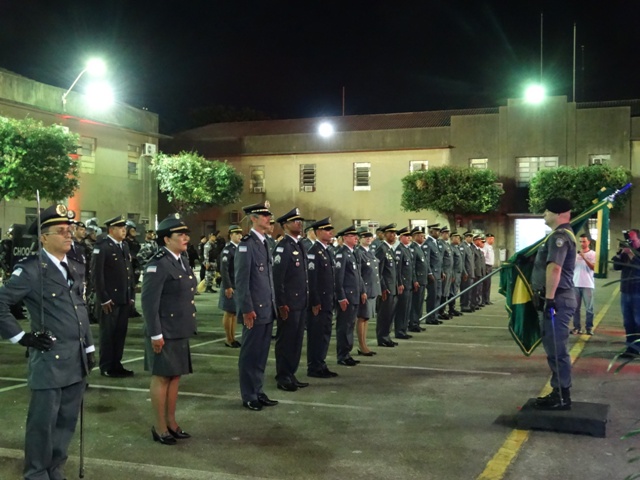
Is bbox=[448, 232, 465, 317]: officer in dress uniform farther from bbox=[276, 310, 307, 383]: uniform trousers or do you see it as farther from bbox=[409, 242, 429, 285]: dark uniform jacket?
bbox=[276, 310, 307, 383]: uniform trousers

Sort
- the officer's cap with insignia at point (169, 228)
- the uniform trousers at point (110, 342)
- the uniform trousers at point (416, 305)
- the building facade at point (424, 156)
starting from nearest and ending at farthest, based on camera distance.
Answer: the officer's cap with insignia at point (169, 228) < the uniform trousers at point (110, 342) < the uniform trousers at point (416, 305) < the building facade at point (424, 156)

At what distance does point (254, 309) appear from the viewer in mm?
7301

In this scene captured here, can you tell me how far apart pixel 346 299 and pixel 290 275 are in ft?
5.72

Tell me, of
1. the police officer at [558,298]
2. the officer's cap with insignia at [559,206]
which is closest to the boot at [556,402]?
the police officer at [558,298]

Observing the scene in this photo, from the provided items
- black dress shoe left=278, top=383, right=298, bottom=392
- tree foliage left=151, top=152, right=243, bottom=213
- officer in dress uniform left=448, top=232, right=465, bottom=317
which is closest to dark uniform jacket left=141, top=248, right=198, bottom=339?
black dress shoe left=278, top=383, right=298, bottom=392

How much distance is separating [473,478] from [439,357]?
545 centimetres

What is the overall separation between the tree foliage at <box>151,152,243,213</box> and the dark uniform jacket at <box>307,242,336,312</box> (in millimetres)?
27241

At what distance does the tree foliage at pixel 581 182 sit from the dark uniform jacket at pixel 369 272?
24.2 metres

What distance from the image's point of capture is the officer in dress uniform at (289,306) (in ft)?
26.8

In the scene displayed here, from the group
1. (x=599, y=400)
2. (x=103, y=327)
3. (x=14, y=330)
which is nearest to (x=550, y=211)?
(x=599, y=400)

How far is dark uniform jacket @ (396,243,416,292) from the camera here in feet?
40.4

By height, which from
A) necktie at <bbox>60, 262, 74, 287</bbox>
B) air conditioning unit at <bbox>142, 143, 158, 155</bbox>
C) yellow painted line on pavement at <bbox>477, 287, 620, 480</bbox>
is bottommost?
Result: yellow painted line on pavement at <bbox>477, 287, 620, 480</bbox>

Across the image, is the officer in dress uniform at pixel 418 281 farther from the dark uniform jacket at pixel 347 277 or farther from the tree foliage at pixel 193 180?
the tree foliage at pixel 193 180

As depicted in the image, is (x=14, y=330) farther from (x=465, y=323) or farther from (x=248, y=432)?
(x=465, y=323)
